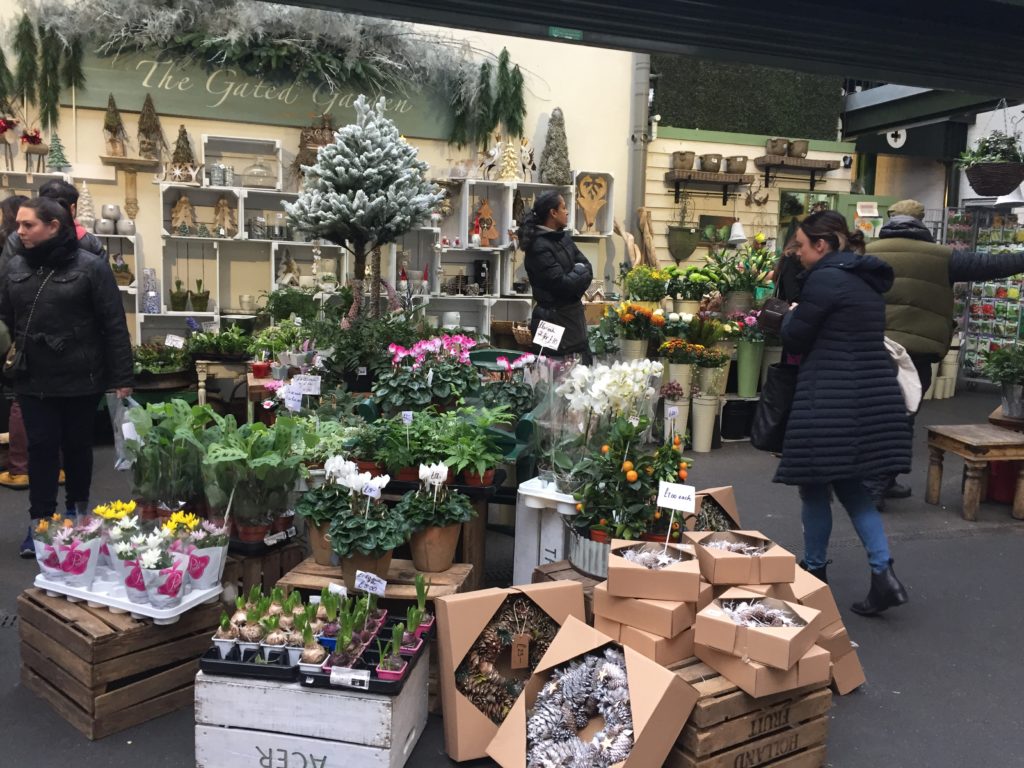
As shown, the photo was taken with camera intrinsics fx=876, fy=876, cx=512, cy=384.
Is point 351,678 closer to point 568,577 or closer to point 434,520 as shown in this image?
point 434,520

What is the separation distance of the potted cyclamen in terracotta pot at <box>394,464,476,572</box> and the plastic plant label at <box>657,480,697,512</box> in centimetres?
65

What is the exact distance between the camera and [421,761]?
245 cm

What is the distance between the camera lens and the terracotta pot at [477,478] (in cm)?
316

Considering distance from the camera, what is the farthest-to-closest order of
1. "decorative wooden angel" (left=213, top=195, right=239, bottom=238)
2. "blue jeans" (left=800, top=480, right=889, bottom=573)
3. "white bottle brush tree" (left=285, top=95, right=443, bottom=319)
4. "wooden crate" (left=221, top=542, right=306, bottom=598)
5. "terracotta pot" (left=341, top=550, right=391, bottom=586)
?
"decorative wooden angel" (left=213, top=195, right=239, bottom=238) → "white bottle brush tree" (left=285, top=95, right=443, bottom=319) → "blue jeans" (left=800, top=480, right=889, bottom=573) → "wooden crate" (left=221, top=542, right=306, bottom=598) → "terracotta pot" (left=341, top=550, right=391, bottom=586)

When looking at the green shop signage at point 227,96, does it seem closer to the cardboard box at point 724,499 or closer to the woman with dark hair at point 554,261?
the woman with dark hair at point 554,261

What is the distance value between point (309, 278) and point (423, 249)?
124cm

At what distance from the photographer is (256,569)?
300 cm

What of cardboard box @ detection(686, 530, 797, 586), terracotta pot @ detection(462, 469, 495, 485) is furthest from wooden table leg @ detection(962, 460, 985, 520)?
terracotta pot @ detection(462, 469, 495, 485)

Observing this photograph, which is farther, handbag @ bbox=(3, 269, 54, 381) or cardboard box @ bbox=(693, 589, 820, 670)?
handbag @ bbox=(3, 269, 54, 381)

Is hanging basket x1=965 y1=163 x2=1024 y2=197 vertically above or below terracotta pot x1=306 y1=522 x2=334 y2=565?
above

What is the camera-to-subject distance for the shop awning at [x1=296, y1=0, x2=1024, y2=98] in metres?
3.63

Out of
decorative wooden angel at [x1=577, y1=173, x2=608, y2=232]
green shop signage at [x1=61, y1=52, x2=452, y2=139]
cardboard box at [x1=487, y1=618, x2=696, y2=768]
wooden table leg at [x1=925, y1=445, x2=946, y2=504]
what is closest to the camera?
cardboard box at [x1=487, y1=618, x2=696, y2=768]

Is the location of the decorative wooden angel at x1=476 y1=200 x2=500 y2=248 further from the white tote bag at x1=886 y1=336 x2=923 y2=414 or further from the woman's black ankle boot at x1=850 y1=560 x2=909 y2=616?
the woman's black ankle boot at x1=850 y1=560 x2=909 y2=616

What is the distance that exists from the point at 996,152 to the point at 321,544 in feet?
16.8
